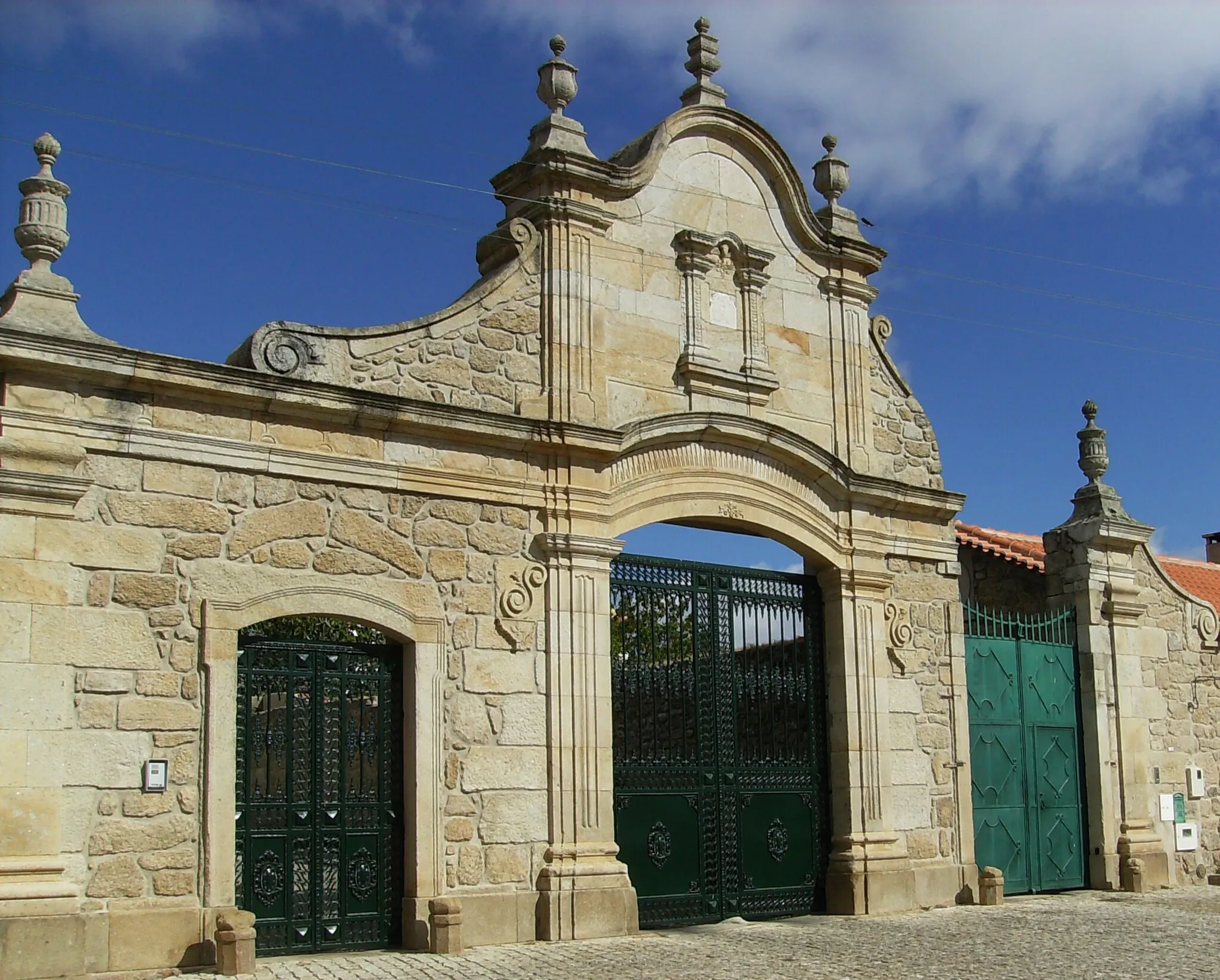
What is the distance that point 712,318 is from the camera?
12.8 m

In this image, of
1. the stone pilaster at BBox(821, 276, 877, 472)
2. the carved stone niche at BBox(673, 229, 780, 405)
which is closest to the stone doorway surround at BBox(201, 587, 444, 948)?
the carved stone niche at BBox(673, 229, 780, 405)

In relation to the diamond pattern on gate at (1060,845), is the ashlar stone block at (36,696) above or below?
above

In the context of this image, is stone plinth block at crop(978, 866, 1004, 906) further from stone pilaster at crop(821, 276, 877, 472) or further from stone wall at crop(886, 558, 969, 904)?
stone pilaster at crop(821, 276, 877, 472)

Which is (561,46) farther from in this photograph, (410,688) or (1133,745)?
(1133,745)

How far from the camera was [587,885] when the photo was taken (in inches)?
429

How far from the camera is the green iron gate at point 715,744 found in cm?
1180

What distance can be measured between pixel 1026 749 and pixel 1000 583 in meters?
2.66

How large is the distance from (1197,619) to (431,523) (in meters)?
9.70

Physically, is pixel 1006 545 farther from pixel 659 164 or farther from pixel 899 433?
pixel 659 164

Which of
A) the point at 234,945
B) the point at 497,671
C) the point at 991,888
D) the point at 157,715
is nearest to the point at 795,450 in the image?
the point at 497,671

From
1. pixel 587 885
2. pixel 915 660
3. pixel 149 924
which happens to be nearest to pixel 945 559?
pixel 915 660

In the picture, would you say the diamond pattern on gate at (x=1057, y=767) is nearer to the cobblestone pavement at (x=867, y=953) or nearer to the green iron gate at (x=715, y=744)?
the cobblestone pavement at (x=867, y=953)

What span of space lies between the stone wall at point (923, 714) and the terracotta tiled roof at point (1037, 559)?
281 cm

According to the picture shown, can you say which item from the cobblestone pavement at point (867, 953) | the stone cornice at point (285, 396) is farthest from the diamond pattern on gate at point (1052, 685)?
the stone cornice at point (285, 396)
